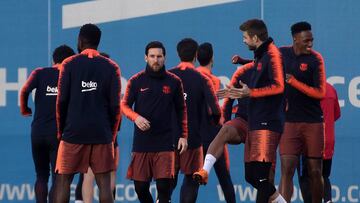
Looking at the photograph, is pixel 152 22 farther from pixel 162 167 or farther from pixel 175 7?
pixel 162 167

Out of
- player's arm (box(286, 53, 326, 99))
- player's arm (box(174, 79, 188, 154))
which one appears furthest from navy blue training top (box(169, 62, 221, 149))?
player's arm (box(286, 53, 326, 99))

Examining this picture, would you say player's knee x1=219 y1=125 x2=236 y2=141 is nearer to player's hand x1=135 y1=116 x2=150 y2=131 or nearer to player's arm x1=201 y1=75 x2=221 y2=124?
player's arm x1=201 y1=75 x2=221 y2=124

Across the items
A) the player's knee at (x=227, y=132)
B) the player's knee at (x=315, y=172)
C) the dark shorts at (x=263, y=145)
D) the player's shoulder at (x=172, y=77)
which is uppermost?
the player's shoulder at (x=172, y=77)

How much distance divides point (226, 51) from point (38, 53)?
2.29 m

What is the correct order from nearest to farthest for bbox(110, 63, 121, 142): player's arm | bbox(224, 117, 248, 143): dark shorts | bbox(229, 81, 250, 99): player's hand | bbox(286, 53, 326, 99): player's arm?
bbox(110, 63, 121, 142): player's arm < bbox(229, 81, 250, 99): player's hand < bbox(286, 53, 326, 99): player's arm < bbox(224, 117, 248, 143): dark shorts

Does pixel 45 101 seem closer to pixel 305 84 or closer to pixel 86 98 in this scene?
pixel 86 98

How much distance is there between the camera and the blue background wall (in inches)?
559

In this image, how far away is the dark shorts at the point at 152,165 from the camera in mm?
11469

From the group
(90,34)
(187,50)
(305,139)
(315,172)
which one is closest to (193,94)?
(187,50)

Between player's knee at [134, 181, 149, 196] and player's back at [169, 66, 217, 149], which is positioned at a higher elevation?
player's back at [169, 66, 217, 149]

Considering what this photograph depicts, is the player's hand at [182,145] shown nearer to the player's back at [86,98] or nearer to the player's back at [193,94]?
the player's back at [193,94]

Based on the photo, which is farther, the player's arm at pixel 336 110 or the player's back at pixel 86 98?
the player's arm at pixel 336 110

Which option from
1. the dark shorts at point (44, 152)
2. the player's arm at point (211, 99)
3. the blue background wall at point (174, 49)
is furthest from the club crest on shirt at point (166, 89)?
the blue background wall at point (174, 49)

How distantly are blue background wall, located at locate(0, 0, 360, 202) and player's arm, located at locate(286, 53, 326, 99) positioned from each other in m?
1.96
